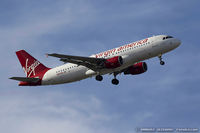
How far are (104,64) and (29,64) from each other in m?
16.4

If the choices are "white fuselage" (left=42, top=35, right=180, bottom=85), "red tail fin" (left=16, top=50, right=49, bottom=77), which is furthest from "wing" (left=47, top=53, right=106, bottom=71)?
"red tail fin" (left=16, top=50, right=49, bottom=77)

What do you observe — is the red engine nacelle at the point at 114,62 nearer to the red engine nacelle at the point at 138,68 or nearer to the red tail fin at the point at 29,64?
the red engine nacelle at the point at 138,68

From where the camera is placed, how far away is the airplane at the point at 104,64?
200 ft

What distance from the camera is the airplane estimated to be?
2397 inches

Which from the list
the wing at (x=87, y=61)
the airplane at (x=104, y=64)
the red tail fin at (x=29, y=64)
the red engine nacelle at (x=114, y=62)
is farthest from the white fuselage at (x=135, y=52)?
the red tail fin at (x=29, y=64)

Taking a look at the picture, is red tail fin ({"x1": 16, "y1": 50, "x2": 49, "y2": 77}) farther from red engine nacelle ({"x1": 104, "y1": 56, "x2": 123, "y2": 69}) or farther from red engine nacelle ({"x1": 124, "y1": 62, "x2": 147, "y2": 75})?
red engine nacelle ({"x1": 124, "y1": 62, "x2": 147, "y2": 75})

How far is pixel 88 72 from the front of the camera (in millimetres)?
64188

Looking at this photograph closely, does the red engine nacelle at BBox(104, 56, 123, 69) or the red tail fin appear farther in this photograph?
the red tail fin

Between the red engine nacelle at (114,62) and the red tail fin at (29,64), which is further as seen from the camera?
the red tail fin at (29,64)

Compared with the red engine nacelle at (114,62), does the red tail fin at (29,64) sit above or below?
above

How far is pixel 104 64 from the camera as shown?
62.5 metres

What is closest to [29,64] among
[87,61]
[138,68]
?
[87,61]

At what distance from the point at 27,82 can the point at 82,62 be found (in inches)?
441

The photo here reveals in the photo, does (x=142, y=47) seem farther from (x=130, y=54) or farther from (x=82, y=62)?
(x=82, y=62)
